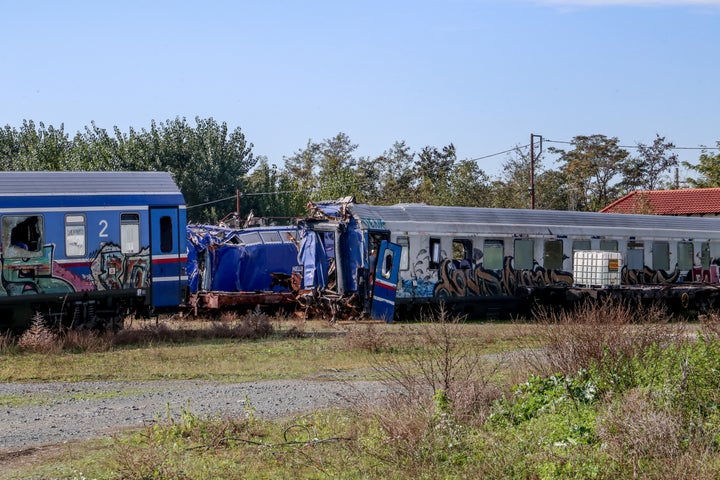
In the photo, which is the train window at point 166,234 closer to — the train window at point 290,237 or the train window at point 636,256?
the train window at point 290,237

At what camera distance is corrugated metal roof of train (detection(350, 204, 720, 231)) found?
27.4m

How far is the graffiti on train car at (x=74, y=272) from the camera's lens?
20284mm

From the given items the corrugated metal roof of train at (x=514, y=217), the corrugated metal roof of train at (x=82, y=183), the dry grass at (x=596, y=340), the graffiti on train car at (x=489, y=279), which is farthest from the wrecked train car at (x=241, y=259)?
the dry grass at (x=596, y=340)

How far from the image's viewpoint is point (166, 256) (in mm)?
22297

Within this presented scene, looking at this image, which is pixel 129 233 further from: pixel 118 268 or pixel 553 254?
pixel 553 254

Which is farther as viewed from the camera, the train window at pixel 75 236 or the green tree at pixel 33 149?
the green tree at pixel 33 149

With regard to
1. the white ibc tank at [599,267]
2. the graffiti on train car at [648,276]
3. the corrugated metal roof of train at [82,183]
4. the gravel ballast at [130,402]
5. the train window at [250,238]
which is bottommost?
the gravel ballast at [130,402]

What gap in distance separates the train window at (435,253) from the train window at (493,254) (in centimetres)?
168

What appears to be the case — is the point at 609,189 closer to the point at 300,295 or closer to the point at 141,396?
the point at 300,295

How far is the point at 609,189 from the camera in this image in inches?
2707

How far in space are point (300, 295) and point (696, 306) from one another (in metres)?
13.0

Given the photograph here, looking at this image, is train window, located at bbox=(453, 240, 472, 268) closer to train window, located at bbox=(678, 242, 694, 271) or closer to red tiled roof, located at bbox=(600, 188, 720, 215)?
train window, located at bbox=(678, 242, 694, 271)

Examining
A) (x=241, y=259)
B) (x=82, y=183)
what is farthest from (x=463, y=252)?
(x=82, y=183)

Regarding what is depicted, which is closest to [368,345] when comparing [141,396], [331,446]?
[141,396]
